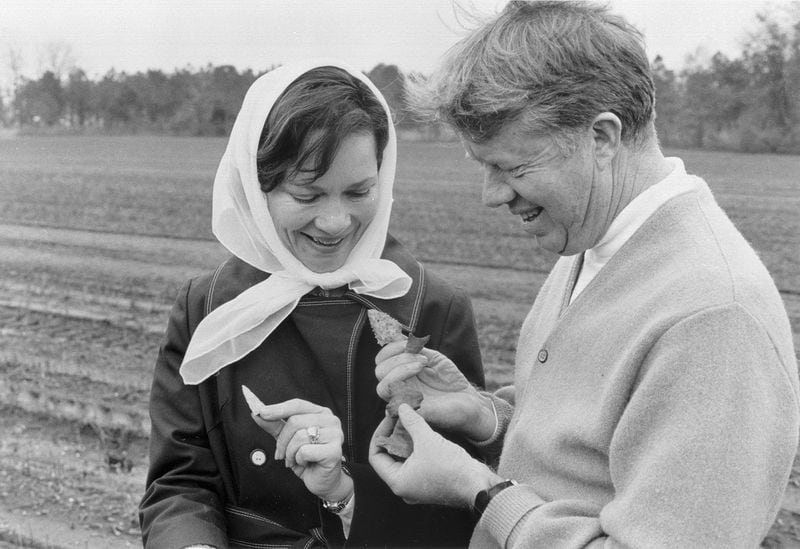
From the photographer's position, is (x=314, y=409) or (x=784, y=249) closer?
(x=314, y=409)

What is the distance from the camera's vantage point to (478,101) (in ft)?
5.93

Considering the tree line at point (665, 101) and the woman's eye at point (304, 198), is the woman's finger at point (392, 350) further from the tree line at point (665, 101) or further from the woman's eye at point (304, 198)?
the tree line at point (665, 101)

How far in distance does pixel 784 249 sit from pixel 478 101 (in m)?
11.0

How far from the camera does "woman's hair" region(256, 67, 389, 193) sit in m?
2.18

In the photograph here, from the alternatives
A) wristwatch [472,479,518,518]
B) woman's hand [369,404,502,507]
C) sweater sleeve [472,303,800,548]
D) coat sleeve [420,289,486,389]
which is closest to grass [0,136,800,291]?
coat sleeve [420,289,486,389]

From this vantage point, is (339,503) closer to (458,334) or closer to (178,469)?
(178,469)

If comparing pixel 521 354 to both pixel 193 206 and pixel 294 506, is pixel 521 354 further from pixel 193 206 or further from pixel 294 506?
pixel 193 206

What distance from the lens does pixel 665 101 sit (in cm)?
2825

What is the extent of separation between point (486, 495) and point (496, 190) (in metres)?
0.72

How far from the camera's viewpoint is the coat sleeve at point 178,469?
2.14 metres

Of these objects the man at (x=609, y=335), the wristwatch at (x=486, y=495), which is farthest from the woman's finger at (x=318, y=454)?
the wristwatch at (x=486, y=495)

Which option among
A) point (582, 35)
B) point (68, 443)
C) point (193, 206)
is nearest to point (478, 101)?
point (582, 35)

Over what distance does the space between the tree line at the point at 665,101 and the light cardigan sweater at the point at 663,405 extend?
59.4 ft

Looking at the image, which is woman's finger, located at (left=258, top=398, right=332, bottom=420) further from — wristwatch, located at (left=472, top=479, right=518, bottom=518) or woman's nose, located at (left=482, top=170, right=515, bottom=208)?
woman's nose, located at (left=482, top=170, right=515, bottom=208)
